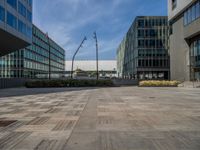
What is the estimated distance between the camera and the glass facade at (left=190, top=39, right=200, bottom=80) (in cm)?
5009

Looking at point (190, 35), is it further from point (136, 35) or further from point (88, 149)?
point (88, 149)

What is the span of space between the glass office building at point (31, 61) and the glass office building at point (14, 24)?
1367cm

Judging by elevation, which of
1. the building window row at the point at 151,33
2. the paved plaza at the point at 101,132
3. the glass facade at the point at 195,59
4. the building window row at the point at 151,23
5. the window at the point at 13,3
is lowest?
the paved plaza at the point at 101,132

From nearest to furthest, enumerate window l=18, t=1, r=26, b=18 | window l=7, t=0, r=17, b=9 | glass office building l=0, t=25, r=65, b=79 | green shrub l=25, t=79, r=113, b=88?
window l=7, t=0, r=17, b=9, window l=18, t=1, r=26, b=18, green shrub l=25, t=79, r=113, b=88, glass office building l=0, t=25, r=65, b=79

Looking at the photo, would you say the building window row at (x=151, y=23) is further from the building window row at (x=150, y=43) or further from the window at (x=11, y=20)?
the window at (x=11, y=20)

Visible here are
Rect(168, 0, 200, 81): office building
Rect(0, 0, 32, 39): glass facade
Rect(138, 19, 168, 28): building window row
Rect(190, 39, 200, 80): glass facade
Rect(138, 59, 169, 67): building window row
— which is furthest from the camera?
Rect(138, 59, 169, 67): building window row

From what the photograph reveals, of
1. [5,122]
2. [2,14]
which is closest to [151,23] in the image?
[2,14]

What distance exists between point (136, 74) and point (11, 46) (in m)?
50.2

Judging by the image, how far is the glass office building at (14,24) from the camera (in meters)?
37.0

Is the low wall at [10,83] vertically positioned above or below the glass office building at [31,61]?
below

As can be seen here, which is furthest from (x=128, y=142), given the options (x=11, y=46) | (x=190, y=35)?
(x=190, y=35)

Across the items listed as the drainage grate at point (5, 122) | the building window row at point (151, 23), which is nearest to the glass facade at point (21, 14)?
the drainage grate at point (5, 122)

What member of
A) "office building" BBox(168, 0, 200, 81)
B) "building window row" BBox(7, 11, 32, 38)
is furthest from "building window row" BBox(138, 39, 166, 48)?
"building window row" BBox(7, 11, 32, 38)

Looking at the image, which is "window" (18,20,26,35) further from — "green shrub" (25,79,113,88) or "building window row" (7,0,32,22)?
"green shrub" (25,79,113,88)
